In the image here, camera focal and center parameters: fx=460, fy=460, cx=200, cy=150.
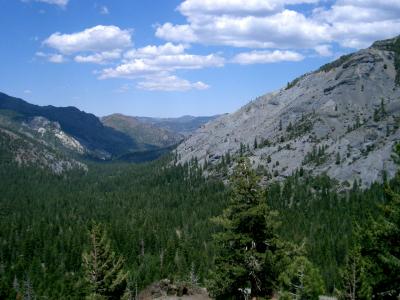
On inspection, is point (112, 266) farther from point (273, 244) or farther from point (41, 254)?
point (41, 254)

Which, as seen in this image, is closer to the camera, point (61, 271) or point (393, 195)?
point (393, 195)

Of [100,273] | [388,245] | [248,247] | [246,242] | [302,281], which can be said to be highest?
[388,245]

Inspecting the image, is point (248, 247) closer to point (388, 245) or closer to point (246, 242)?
point (246, 242)

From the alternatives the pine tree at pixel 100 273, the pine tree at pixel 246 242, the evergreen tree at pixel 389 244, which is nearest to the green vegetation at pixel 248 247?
the pine tree at pixel 246 242

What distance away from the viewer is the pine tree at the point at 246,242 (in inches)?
1121

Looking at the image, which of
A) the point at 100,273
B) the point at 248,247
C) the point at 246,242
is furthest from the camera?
the point at 100,273

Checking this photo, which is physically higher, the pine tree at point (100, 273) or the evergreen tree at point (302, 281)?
the evergreen tree at point (302, 281)

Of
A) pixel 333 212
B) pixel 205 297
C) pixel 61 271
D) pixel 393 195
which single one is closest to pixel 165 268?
pixel 61 271

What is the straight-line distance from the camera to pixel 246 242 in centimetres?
2844

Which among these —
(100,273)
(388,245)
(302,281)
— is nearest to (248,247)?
(302,281)

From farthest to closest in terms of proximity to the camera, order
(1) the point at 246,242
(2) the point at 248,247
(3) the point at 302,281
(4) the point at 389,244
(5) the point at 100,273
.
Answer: (5) the point at 100,273
(2) the point at 248,247
(1) the point at 246,242
(4) the point at 389,244
(3) the point at 302,281

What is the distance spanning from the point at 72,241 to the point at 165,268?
4114 centimetres

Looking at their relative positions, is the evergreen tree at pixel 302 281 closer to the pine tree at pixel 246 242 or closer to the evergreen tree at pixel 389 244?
the pine tree at pixel 246 242

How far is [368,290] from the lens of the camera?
32.8 meters
